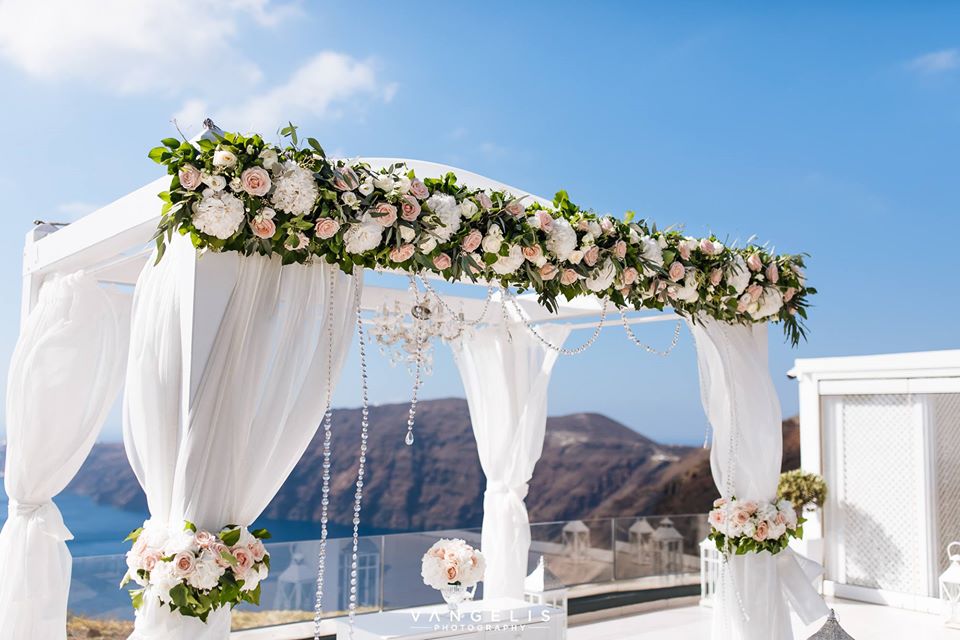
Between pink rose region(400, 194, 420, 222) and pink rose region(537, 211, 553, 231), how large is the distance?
68cm

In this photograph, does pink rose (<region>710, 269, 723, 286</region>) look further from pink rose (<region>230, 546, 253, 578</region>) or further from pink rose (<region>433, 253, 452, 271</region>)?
pink rose (<region>230, 546, 253, 578</region>)

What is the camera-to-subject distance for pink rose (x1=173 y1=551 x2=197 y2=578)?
109 inches

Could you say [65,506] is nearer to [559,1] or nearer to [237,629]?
[237,629]

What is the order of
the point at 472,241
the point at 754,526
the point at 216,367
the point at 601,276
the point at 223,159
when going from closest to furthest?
the point at 223,159 → the point at 216,367 → the point at 472,241 → the point at 601,276 → the point at 754,526

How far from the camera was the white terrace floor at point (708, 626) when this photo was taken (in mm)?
6855

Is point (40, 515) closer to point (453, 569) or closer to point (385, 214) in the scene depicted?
point (453, 569)

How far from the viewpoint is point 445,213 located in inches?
136

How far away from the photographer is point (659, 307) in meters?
4.48

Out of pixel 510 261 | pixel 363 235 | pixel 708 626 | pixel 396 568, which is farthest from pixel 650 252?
pixel 708 626

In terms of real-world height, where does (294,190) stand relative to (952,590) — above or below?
above

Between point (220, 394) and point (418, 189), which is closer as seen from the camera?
point (220, 394)

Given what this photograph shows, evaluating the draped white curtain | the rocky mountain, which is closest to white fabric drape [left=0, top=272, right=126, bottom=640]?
the draped white curtain

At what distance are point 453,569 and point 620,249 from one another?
2.02 m

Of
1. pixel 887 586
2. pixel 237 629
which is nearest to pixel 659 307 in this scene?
pixel 237 629
